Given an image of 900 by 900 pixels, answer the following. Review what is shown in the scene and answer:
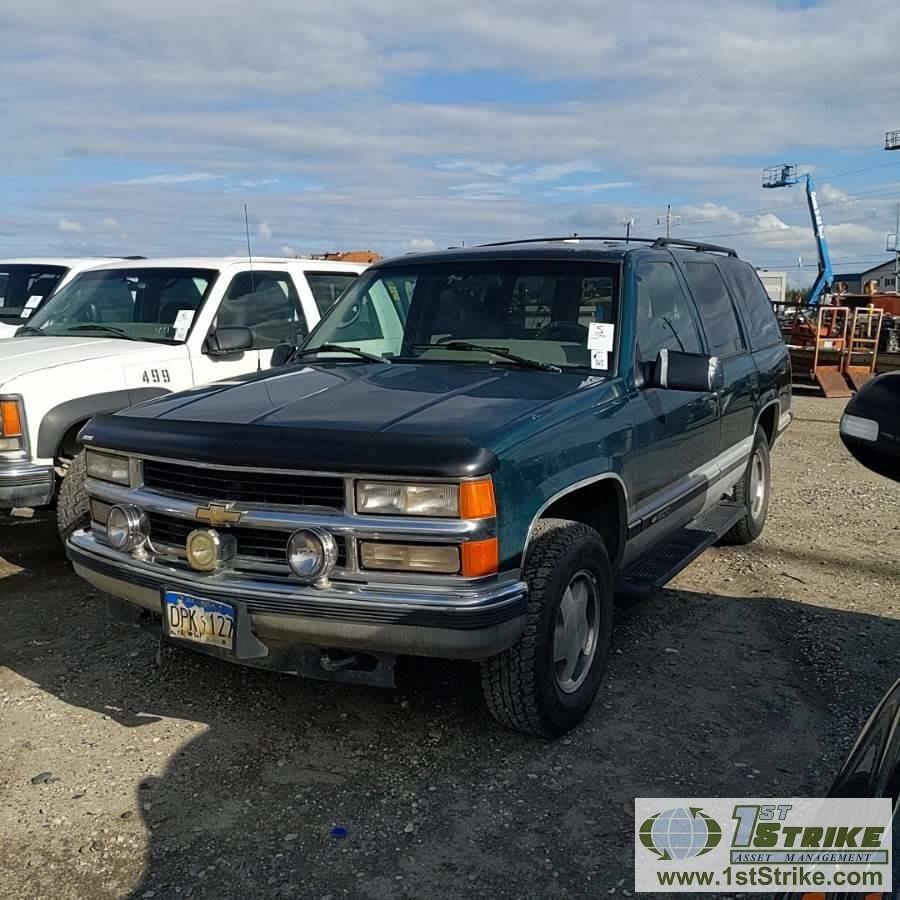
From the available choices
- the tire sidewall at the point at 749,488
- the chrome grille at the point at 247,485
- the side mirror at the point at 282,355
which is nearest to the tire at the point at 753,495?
the tire sidewall at the point at 749,488

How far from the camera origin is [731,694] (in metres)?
4.23

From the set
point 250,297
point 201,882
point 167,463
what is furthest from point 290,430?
point 250,297

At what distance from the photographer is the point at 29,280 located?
374 inches

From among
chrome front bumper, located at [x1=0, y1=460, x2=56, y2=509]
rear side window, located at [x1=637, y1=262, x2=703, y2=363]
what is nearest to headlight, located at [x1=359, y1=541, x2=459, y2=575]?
rear side window, located at [x1=637, y1=262, x2=703, y2=363]

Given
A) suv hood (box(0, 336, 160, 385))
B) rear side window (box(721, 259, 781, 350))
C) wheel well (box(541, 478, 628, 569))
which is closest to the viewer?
wheel well (box(541, 478, 628, 569))

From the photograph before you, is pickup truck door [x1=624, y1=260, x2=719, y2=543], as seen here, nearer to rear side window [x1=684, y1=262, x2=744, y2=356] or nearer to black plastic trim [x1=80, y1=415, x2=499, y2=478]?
rear side window [x1=684, y1=262, x2=744, y2=356]

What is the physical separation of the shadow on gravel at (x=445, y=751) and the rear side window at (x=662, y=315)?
4.86ft

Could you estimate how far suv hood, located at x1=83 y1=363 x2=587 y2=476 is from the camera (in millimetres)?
3188

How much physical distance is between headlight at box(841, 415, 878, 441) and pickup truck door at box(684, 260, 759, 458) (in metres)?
3.24

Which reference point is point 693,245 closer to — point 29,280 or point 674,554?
point 674,554

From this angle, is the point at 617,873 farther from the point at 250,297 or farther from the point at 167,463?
the point at 250,297

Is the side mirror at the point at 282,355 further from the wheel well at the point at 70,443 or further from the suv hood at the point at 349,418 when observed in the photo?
the wheel well at the point at 70,443

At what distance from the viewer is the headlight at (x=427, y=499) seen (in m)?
3.14

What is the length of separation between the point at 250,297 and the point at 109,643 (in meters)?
3.14
